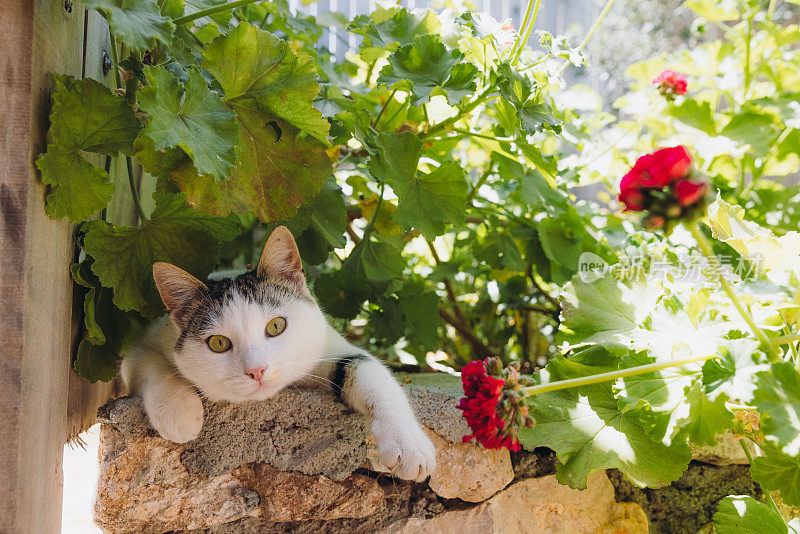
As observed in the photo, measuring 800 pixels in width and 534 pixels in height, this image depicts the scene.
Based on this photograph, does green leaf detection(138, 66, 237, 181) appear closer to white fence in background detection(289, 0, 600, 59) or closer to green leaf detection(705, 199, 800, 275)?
green leaf detection(705, 199, 800, 275)

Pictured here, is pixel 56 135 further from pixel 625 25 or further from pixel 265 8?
pixel 625 25

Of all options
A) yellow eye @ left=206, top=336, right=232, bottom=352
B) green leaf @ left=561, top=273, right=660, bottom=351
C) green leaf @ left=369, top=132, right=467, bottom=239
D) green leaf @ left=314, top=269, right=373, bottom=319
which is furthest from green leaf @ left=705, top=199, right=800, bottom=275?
yellow eye @ left=206, top=336, right=232, bottom=352

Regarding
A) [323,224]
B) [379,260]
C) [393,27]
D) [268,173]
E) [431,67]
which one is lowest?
[379,260]

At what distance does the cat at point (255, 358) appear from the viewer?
1101 millimetres

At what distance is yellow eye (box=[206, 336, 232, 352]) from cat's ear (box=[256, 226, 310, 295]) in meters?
0.19

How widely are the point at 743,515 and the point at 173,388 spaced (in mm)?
1166

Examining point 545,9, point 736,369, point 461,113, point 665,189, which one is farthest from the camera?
point 545,9

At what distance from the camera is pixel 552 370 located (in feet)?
3.87

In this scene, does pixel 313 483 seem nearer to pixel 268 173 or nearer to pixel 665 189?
pixel 268 173

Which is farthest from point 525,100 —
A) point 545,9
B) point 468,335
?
point 545,9

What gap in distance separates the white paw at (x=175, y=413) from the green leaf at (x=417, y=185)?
23.9 inches

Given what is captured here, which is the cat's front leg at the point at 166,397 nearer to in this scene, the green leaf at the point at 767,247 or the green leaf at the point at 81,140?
the green leaf at the point at 81,140

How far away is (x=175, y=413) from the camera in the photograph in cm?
111

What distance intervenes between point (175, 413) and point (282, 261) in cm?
42
